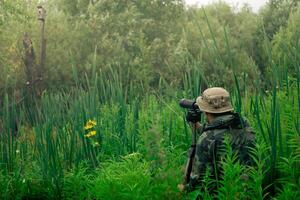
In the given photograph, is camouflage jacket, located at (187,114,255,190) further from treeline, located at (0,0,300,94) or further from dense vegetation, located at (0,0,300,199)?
treeline, located at (0,0,300,94)

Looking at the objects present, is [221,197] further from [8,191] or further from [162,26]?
[162,26]

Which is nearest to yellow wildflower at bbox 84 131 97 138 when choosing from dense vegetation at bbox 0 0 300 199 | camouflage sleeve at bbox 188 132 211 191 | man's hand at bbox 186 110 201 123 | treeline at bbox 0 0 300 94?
dense vegetation at bbox 0 0 300 199

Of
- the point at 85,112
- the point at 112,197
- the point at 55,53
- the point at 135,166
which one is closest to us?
the point at 112,197

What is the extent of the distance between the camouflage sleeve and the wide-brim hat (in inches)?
9.4

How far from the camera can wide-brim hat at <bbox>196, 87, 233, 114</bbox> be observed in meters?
3.73

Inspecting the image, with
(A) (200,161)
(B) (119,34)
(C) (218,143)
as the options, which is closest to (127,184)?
(A) (200,161)

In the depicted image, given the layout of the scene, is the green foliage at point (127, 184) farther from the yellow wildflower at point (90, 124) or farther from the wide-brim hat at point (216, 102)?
the yellow wildflower at point (90, 124)

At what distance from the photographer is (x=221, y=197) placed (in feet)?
10.0

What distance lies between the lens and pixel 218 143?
352cm

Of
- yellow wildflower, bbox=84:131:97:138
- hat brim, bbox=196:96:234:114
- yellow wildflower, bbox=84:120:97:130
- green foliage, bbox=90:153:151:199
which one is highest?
hat brim, bbox=196:96:234:114

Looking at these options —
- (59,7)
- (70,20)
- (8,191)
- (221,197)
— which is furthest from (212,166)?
(59,7)

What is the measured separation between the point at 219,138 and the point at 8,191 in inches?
99.3

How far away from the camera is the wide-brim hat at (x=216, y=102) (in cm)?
373

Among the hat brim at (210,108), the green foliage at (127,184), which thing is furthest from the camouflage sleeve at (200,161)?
the green foliage at (127,184)
